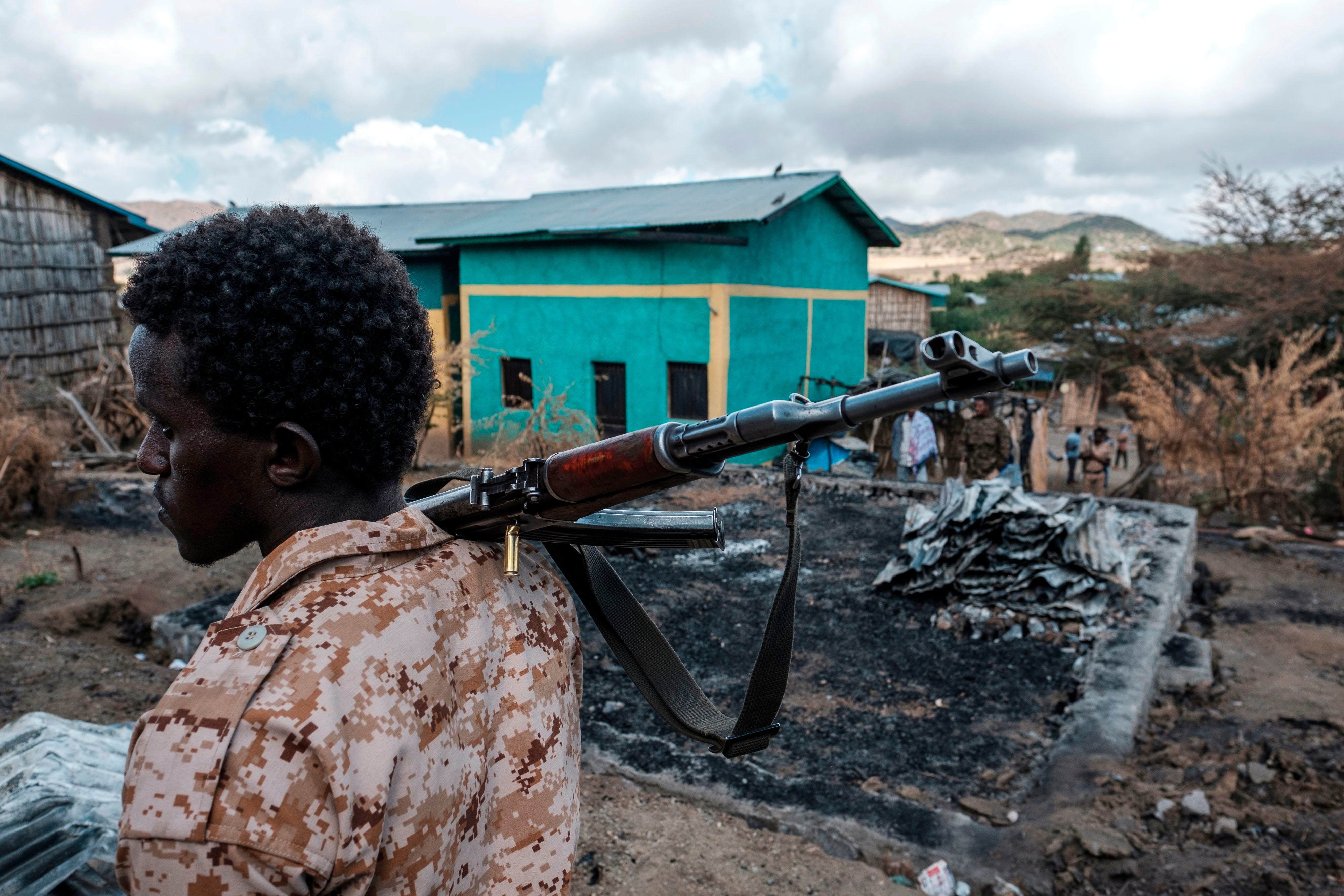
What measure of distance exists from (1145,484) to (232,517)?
12150mm

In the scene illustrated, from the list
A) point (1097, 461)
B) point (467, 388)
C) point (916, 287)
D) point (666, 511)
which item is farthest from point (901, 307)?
point (666, 511)

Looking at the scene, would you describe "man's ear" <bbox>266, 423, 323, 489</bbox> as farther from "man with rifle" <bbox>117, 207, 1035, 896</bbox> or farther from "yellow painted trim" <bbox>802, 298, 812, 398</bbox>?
"yellow painted trim" <bbox>802, 298, 812, 398</bbox>

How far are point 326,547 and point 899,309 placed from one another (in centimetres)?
2786

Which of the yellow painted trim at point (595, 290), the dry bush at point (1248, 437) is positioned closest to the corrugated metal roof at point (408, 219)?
the yellow painted trim at point (595, 290)

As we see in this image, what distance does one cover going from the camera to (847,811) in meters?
3.52

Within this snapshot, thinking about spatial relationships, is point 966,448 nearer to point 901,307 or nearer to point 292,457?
point 292,457

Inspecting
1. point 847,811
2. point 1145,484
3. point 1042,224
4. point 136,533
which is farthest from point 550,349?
point 1042,224

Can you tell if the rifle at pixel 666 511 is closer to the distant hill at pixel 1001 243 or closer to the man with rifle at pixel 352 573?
the man with rifle at pixel 352 573

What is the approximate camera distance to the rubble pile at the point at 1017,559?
20.5ft

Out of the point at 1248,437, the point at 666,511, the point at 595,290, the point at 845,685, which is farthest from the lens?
the point at 595,290

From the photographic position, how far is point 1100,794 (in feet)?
12.2

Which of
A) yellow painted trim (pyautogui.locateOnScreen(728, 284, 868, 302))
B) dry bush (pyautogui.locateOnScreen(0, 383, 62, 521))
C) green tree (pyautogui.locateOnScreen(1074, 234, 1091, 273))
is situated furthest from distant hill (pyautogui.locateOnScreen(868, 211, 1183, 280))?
dry bush (pyautogui.locateOnScreen(0, 383, 62, 521))

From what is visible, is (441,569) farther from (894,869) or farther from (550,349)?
(550,349)

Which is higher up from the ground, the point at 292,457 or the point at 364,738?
the point at 292,457
